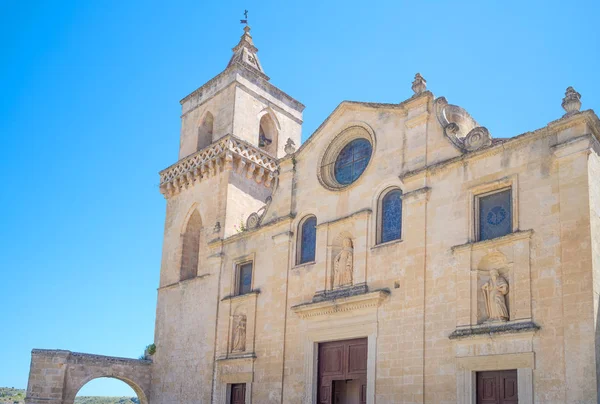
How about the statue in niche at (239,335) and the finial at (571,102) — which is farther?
the statue in niche at (239,335)

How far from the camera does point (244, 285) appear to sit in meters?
22.4

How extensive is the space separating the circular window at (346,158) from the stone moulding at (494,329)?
5.63 metres

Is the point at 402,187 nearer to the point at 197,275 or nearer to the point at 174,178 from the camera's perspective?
the point at 197,275

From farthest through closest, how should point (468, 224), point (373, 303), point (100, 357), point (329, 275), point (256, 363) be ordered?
point (100, 357)
point (256, 363)
point (329, 275)
point (373, 303)
point (468, 224)

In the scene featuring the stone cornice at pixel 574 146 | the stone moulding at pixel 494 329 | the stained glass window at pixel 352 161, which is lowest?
the stone moulding at pixel 494 329

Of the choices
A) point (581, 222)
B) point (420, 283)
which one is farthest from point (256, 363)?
point (581, 222)

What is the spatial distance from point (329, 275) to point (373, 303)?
195 centimetres

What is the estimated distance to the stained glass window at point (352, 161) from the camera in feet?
64.6

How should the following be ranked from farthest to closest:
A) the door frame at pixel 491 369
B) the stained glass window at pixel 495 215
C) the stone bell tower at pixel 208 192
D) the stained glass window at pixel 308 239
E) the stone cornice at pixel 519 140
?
the stone bell tower at pixel 208 192 < the stained glass window at pixel 308 239 < the stained glass window at pixel 495 215 < the stone cornice at pixel 519 140 < the door frame at pixel 491 369

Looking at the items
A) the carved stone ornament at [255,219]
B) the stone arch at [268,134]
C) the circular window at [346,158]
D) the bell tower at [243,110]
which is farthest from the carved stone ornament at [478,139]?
the stone arch at [268,134]

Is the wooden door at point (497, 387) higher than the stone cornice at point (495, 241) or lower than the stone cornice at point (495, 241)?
lower

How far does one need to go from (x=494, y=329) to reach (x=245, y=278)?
9.44 metres

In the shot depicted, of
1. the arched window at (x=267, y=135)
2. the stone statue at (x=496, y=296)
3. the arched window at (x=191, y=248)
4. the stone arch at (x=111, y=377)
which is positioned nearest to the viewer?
the stone statue at (x=496, y=296)

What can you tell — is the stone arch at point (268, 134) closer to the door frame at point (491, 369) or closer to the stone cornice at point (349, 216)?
the stone cornice at point (349, 216)
